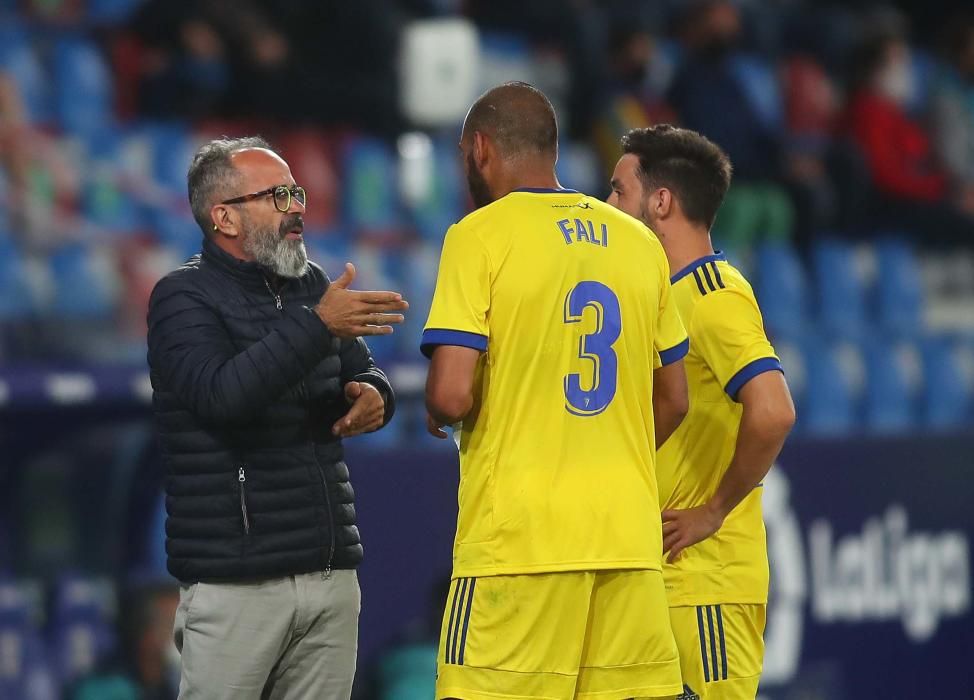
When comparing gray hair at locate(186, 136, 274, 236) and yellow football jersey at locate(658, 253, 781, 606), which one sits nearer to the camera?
gray hair at locate(186, 136, 274, 236)

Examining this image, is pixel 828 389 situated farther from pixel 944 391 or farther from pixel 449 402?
pixel 449 402

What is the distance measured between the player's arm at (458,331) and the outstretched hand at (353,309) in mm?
166

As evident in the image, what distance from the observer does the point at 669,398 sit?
12.6 feet

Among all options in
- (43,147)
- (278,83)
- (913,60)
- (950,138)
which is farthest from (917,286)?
(43,147)

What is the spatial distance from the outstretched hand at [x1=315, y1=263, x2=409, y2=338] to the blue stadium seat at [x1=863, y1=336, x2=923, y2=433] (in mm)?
6316

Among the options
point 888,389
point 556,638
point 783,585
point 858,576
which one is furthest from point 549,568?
point 888,389

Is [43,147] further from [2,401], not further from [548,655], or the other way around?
[548,655]

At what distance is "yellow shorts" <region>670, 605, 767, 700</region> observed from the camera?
402 cm

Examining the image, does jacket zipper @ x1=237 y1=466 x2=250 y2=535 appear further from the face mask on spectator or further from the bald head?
the face mask on spectator

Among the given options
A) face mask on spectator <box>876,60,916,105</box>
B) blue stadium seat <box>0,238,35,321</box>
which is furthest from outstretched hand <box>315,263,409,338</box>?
face mask on spectator <box>876,60,916,105</box>

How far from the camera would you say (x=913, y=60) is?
43.7ft

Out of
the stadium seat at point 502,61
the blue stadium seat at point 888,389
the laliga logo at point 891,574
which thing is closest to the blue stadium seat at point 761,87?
the stadium seat at point 502,61

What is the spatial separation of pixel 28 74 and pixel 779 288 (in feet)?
14.9

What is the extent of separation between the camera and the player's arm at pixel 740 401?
395cm
